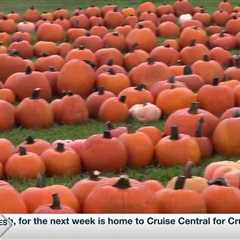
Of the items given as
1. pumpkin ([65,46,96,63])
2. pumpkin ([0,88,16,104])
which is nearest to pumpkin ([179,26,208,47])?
pumpkin ([65,46,96,63])

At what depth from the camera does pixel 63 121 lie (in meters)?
6.31

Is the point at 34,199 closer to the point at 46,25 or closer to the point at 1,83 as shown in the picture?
the point at 1,83

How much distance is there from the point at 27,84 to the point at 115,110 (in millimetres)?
1061

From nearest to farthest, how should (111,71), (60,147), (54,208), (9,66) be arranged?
(54,208) → (60,147) → (111,71) → (9,66)

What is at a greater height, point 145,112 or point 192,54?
point 192,54

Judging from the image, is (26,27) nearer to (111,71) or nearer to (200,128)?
(111,71)

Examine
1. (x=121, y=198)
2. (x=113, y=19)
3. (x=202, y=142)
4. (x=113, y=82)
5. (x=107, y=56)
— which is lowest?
(x=202, y=142)

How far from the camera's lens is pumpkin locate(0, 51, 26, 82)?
763cm

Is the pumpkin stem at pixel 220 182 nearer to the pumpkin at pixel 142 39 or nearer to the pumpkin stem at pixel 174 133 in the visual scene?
the pumpkin stem at pixel 174 133

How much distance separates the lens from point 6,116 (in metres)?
6.15

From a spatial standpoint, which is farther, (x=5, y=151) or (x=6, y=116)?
(x=6, y=116)

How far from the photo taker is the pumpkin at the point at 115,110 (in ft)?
20.5

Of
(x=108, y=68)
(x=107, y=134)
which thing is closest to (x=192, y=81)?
(x=108, y=68)

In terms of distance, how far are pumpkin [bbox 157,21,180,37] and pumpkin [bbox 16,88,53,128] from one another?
14.0ft
